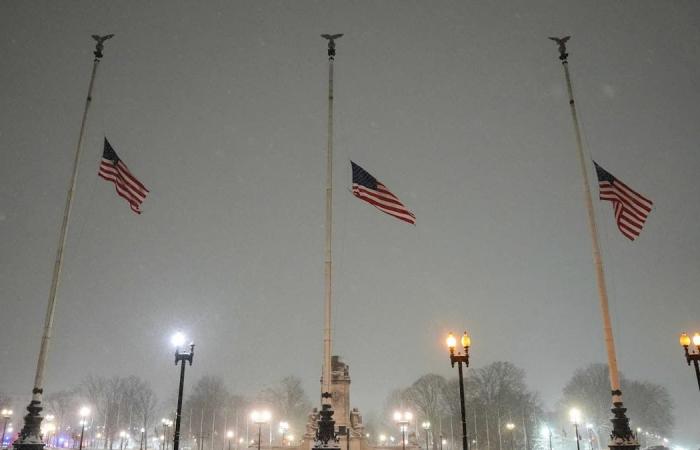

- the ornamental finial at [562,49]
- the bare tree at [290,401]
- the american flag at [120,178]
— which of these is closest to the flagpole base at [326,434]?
the american flag at [120,178]

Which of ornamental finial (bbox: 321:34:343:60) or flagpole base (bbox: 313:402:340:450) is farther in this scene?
ornamental finial (bbox: 321:34:343:60)

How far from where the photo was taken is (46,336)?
2270cm

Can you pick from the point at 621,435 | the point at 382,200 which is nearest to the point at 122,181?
the point at 382,200

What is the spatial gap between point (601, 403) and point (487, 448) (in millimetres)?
24802

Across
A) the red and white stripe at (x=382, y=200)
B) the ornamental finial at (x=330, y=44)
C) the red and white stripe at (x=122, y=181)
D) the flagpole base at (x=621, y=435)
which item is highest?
the ornamental finial at (x=330, y=44)

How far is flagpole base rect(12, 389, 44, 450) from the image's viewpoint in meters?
20.7

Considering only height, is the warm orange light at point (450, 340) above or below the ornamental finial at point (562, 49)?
below

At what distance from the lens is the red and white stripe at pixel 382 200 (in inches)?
892

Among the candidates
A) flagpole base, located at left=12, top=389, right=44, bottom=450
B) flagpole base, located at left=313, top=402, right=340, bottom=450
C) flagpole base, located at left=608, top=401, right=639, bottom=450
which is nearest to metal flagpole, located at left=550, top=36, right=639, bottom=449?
flagpole base, located at left=608, top=401, right=639, bottom=450

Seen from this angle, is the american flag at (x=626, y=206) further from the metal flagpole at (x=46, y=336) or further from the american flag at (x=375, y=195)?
the metal flagpole at (x=46, y=336)

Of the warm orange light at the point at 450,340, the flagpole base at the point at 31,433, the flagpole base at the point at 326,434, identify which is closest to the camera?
the flagpole base at the point at 326,434

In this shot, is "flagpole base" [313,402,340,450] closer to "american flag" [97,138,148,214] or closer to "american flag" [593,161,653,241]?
"american flag" [97,138,148,214]

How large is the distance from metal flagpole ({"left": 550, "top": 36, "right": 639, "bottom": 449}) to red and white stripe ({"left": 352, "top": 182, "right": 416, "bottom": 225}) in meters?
7.55

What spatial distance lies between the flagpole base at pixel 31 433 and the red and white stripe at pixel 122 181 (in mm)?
8696
